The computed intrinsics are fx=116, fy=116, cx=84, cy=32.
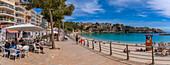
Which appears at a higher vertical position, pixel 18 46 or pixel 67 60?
pixel 18 46

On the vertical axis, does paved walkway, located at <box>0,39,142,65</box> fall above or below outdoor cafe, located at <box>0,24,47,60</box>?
below

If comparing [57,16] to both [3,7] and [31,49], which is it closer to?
[31,49]

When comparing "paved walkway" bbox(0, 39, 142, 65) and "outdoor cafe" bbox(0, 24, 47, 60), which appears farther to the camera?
"outdoor cafe" bbox(0, 24, 47, 60)

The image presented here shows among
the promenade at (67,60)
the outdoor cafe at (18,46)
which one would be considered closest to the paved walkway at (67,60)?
the promenade at (67,60)

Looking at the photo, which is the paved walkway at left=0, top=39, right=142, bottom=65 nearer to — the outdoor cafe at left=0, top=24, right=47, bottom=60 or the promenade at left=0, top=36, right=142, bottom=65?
the promenade at left=0, top=36, right=142, bottom=65

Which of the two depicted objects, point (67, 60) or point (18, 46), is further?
point (18, 46)

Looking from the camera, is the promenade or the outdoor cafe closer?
the promenade

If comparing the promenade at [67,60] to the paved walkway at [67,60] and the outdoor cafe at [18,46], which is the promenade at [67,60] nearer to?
the paved walkway at [67,60]

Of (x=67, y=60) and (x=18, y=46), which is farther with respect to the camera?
(x=18, y=46)

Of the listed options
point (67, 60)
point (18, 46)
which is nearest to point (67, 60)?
point (67, 60)

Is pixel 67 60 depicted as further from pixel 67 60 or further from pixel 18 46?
pixel 18 46

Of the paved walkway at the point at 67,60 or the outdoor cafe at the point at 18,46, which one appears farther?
the outdoor cafe at the point at 18,46

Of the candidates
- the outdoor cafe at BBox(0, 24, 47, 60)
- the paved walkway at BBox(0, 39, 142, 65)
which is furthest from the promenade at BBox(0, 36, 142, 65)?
the outdoor cafe at BBox(0, 24, 47, 60)

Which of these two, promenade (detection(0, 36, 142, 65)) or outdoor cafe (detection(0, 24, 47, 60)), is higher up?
outdoor cafe (detection(0, 24, 47, 60))
